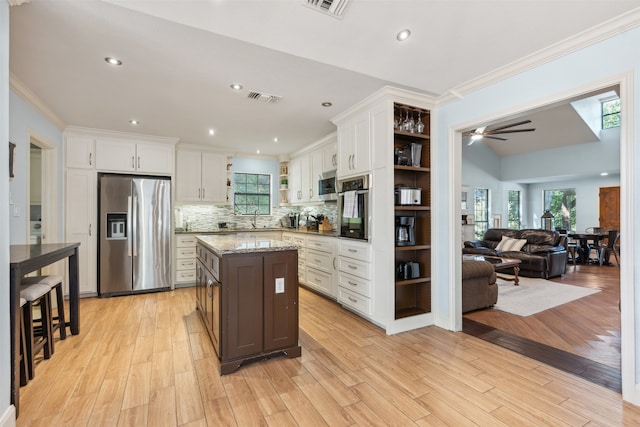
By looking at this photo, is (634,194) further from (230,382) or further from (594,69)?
(230,382)

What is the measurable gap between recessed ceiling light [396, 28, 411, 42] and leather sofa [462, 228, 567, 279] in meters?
5.54

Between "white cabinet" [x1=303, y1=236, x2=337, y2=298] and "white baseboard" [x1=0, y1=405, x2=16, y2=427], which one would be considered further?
"white cabinet" [x1=303, y1=236, x2=337, y2=298]

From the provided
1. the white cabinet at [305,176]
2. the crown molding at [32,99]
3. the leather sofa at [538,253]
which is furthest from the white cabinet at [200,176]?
the leather sofa at [538,253]

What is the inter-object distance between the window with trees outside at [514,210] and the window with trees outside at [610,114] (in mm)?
3095

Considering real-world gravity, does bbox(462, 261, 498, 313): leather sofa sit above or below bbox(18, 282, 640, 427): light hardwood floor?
above

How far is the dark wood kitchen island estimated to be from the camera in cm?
235

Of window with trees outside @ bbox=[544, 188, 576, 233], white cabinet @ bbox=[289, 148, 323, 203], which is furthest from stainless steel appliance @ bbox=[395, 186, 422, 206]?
window with trees outside @ bbox=[544, 188, 576, 233]

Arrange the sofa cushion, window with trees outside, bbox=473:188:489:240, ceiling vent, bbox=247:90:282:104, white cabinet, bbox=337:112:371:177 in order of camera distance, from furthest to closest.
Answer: window with trees outside, bbox=473:188:489:240 < the sofa cushion < white cabinet, bbox=337:112:371:177 < ceiling vent, bbox=247:90:282:104

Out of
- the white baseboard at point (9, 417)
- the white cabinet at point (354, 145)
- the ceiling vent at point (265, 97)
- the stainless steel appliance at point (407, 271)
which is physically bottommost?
the white baseboard at point (9, 417)

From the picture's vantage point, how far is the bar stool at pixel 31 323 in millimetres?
2225

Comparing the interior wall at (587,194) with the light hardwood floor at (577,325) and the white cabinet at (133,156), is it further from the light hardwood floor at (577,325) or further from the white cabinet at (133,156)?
the white cabinet at (133,156)

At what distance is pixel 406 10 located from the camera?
73.9 inches

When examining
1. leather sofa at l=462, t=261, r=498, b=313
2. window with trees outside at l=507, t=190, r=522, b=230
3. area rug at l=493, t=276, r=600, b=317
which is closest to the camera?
leather sofa at l=462, t=261, r=498, b=313

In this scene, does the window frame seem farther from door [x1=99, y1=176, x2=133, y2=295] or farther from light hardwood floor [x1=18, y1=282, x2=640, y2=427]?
door [x1=99, y1=176, x2=133, y2=295]
